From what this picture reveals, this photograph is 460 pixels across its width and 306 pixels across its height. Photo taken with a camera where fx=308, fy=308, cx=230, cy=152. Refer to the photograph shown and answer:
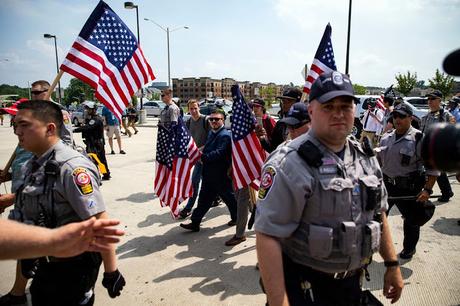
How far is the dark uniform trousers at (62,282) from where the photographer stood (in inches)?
80.8

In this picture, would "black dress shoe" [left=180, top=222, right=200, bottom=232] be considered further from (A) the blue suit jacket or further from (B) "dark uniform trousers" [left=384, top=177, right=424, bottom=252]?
(B) "dark uniform trousers" [left=384, top=177, right=424, bottom=252]

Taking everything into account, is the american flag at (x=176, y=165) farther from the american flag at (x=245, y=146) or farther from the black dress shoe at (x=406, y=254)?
the black dress shoe at (x=406, y=254)

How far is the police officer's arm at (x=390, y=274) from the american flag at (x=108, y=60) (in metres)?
2.95

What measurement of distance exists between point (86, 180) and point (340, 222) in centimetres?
166

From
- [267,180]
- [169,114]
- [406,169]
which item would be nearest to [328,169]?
[267,180]

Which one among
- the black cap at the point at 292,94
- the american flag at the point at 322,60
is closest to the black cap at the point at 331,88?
the american flag at the point at 322,60

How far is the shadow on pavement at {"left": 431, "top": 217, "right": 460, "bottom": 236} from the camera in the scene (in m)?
4.78

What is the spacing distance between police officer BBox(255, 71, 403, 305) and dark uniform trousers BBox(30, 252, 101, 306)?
4.25ft

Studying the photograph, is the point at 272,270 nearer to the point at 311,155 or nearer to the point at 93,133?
the point at 311,155

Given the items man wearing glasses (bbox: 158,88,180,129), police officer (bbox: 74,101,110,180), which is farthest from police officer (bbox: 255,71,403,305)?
police officer (bbox: 74,101,110,180)

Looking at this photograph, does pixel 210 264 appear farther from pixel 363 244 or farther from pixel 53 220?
pixel 363 244

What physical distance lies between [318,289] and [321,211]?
0.47 meters

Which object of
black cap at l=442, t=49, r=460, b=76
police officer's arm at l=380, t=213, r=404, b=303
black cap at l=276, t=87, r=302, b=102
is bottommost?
police officer's arm at l=380, t=213, r=404, b=303

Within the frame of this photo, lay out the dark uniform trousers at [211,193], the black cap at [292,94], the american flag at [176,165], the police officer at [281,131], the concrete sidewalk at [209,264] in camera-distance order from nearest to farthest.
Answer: the concrete sidewalk at [209,264] → the police officer at [281,131] → the black cap at [292,94] → the dark uniform trousers at [211,193] → the american flag at [176,165]
